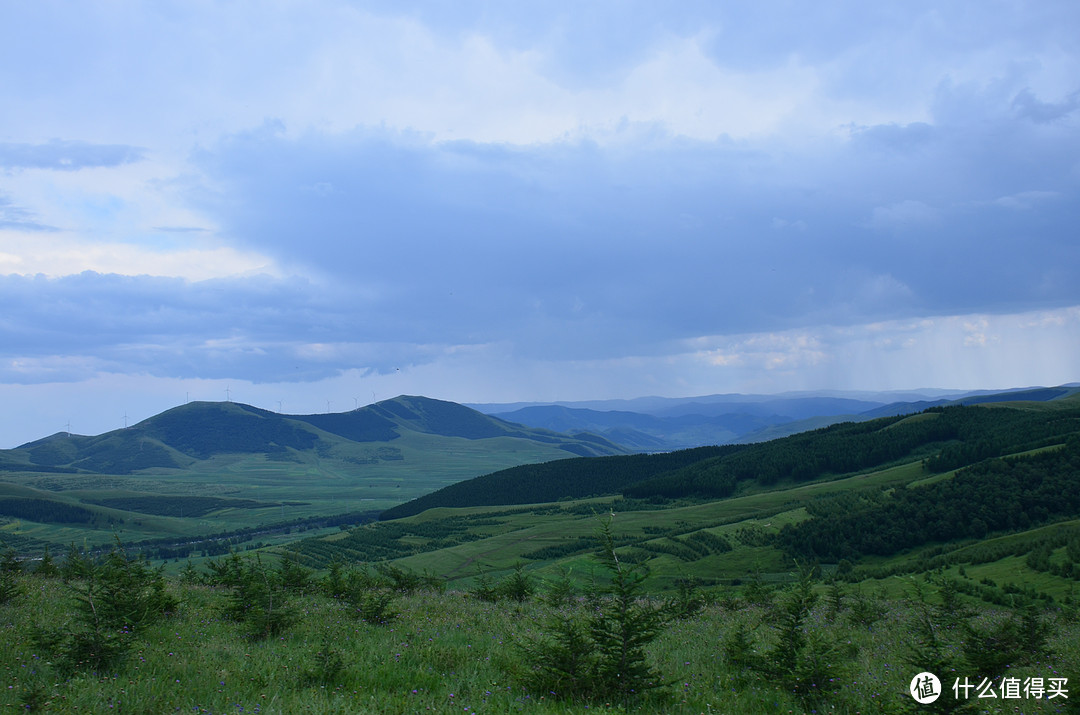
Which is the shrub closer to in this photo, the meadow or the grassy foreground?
the meadow

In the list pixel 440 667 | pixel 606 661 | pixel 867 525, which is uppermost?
pixel 606 661

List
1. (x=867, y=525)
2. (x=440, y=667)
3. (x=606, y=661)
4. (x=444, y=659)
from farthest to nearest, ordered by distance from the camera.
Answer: (x=867, y=525), (x=444, y=659), (x=440, y=667), (x=606, y=661)

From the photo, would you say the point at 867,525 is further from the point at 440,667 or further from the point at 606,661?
the point at 440,667

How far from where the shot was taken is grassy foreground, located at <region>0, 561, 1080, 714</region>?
28.1 feet

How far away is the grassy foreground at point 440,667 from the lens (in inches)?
337

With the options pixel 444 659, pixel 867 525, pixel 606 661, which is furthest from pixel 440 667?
pixel 867 525

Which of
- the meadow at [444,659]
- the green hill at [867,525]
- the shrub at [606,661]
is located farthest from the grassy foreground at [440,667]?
the green hill at [867,525]

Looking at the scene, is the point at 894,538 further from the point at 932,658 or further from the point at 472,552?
the point at 932,658

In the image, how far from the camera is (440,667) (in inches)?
432

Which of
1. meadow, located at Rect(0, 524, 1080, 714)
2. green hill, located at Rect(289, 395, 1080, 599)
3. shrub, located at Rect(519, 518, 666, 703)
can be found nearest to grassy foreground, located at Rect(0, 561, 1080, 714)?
meadow, located at Rect(0, 524, 1080, 714)

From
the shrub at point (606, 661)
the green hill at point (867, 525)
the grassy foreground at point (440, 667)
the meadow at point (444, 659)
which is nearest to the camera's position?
the grassy foreground at point (440, 667)

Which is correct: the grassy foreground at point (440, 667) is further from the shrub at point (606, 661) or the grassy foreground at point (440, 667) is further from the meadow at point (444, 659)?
the shrub at point (606, 661)

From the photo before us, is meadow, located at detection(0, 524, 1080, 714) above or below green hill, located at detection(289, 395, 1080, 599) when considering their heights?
above

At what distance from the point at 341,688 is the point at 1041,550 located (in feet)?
218
